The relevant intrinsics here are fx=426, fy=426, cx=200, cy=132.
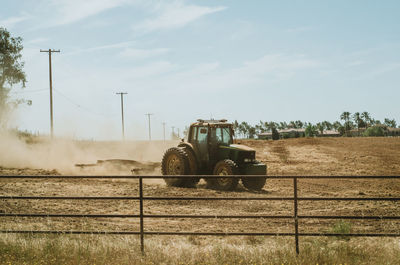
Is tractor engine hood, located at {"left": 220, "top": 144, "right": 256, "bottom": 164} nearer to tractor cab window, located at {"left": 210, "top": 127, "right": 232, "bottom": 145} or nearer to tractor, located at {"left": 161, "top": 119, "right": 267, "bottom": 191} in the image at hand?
tractor, located at {"left": 161, "top": 119, "right": 267, "bottom": 191}

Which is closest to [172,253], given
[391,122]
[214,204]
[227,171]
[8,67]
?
[214,204]

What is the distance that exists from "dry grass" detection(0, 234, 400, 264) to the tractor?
8.51m

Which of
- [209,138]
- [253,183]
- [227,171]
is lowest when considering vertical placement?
[253,183]

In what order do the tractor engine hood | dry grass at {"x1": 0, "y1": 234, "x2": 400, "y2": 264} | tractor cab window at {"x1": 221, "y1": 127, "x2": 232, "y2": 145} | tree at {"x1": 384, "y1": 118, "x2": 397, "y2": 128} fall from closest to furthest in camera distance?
dry grass at {"x1": 0, "y1": 234, "x2": 400, "y2": 264}
the tractor engine hood
tractor cab window at {"x1": 221, "y1": 127, "x2": 232, "y2": 145}
tree at {"x1": 384, "y1": 118, "x2": 397, "y2": 128}

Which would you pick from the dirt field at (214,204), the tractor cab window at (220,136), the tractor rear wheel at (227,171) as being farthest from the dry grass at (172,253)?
the tractor cab window at (220,136)

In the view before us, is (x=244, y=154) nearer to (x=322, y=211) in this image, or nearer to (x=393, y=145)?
(x=322, y=211)

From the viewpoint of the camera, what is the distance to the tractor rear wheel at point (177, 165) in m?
16.3

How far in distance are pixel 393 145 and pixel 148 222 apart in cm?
3020

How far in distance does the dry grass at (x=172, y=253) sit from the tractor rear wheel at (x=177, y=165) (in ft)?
28.7

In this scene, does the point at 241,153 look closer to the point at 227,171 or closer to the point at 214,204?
the point at 227,171

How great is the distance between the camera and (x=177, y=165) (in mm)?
16906

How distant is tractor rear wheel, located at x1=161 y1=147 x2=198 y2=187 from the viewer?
16.3m

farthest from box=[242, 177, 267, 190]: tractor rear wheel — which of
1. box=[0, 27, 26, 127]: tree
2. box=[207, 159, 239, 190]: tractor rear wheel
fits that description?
box=[0, 27, 26, 127]: tree

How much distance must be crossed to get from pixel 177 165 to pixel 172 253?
10.1m
